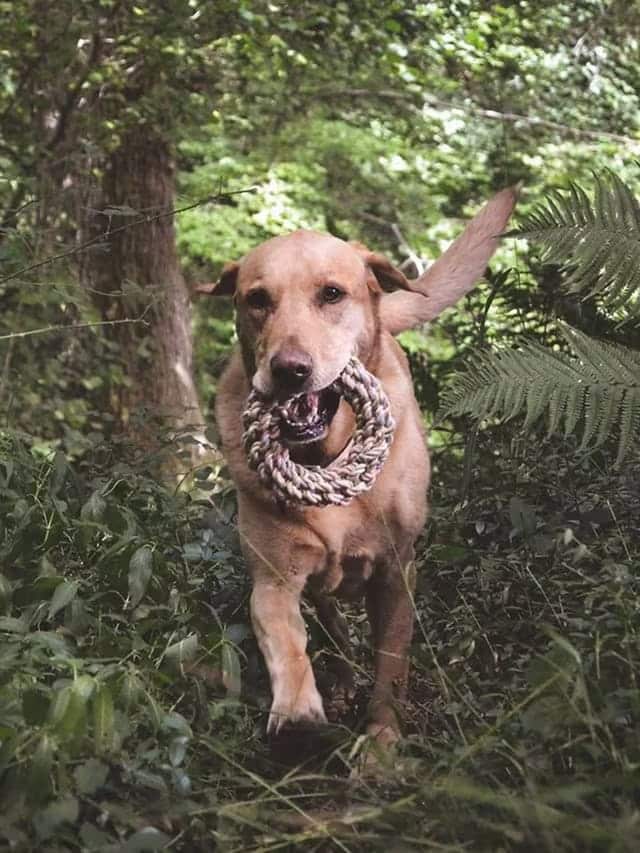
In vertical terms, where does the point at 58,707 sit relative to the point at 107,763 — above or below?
above

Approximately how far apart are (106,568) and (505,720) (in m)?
1.61

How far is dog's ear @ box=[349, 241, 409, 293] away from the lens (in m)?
4.21

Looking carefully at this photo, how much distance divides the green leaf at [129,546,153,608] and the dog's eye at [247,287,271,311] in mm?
975

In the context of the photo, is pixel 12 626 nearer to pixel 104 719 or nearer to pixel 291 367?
pixel 104 719

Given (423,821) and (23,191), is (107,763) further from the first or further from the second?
(23,191)

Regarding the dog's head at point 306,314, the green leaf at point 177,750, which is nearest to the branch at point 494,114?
the dog's head at point 306,314

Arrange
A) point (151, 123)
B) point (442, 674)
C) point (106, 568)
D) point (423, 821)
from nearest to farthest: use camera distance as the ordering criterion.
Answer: point (423, 821), point (442, 674), point (106, 568), point (151, 123)

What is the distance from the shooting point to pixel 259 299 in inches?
156

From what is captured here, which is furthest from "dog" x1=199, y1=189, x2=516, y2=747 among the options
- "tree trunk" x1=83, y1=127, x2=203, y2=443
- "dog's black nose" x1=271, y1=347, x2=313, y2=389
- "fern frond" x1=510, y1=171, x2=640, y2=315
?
"tree trunk" x1=83, y1=127, x2=203, y2=443

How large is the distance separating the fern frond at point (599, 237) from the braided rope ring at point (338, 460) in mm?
867

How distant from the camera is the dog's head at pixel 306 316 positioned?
3703 millimetres

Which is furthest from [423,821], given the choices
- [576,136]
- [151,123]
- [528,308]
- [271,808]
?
[576,136]

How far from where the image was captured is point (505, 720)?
7.86ft

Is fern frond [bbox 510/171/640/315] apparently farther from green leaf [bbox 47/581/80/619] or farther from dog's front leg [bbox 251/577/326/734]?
green leaf [bbox 47/581/80/619]
